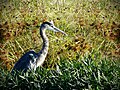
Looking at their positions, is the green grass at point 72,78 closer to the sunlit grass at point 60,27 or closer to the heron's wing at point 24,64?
the heron's wing at point 24,64

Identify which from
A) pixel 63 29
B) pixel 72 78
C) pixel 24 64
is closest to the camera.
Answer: pixel 72 78

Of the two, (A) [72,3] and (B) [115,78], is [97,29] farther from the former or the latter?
(B) [115,78]

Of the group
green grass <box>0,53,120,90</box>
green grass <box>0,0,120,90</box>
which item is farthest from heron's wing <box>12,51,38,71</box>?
green grass <box>0,53,120,90</box>

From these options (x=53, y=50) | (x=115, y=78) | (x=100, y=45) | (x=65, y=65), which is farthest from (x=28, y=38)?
(x=115, y=78)

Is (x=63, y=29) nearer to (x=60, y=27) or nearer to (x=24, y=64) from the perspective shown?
(x=60, y=27)

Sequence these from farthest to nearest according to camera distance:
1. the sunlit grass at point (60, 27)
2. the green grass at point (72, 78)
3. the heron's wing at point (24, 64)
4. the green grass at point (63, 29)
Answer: the sunlit grass at point (60, 27) < the green grass at point (63, 29) < the heron's wing at point (24, 64) < the green grass at point (72, 78)

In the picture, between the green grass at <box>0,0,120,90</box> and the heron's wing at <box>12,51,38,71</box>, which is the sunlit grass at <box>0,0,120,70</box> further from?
the heron's wing at <box>12,51,38,71</box>

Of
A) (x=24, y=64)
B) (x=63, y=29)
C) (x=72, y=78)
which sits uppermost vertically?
(x=63, y=29)

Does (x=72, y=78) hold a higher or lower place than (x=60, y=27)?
lower

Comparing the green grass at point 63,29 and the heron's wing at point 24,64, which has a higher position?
the green grass at point 63,29

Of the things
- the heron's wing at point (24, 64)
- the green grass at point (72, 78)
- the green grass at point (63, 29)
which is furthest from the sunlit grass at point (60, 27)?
the green grass at point (72, 78)

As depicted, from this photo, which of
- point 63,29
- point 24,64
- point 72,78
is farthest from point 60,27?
point 72,78

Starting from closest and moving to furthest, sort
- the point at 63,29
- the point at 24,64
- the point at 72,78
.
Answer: the point at 72,78 → the point at 24,64 → the point at 63,29

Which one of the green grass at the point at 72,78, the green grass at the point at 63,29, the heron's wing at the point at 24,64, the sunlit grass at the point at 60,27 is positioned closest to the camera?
the green grass at the point at 72,78
